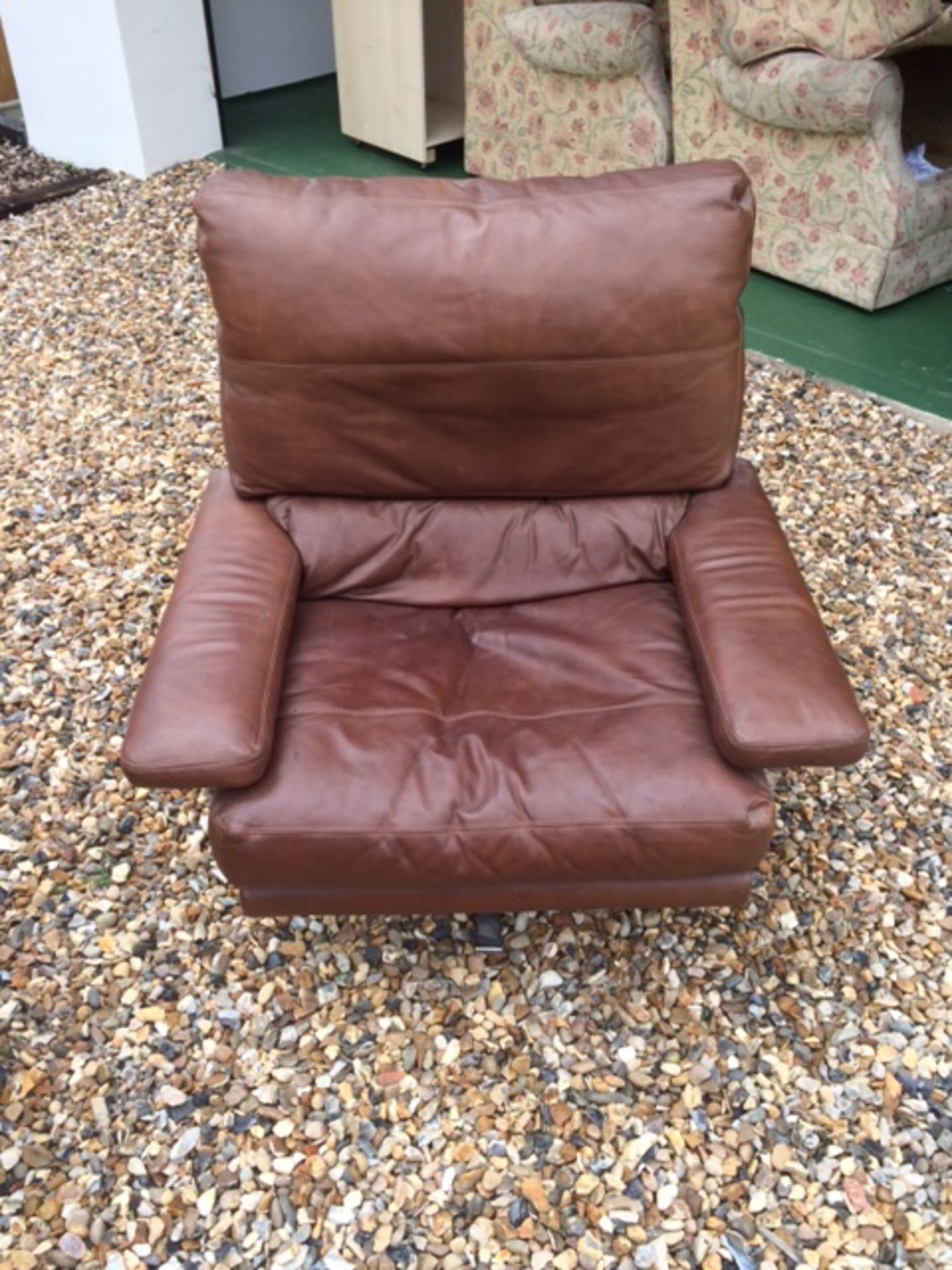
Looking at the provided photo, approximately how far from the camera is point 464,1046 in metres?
1.72

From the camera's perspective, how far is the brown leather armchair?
154cm

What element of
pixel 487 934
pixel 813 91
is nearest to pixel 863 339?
pixel 813 91

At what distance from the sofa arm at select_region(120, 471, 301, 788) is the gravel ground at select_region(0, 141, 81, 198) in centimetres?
354

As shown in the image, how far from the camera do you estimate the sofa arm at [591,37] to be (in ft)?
11.8

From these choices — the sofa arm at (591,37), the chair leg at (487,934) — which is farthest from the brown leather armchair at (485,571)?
the sofa arm at (591,37)

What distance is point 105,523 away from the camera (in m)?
2.80

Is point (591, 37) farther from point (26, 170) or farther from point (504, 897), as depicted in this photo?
point (504, 897)

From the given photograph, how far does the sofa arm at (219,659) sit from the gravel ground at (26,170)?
3.54 metres

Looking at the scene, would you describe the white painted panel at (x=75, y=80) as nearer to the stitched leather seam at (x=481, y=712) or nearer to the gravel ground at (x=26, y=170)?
the gravel ground at (x=26, y=170)

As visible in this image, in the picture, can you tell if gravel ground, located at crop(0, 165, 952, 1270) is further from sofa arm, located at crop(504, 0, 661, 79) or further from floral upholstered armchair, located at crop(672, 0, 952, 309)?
sofa arm, located at crop(504, 0, 661, 79)

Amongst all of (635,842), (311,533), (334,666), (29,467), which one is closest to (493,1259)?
(635,842)

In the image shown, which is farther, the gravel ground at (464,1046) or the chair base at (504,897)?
the chair base at (504,897)

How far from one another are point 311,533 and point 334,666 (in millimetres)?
294

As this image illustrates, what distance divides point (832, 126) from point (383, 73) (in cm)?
203
